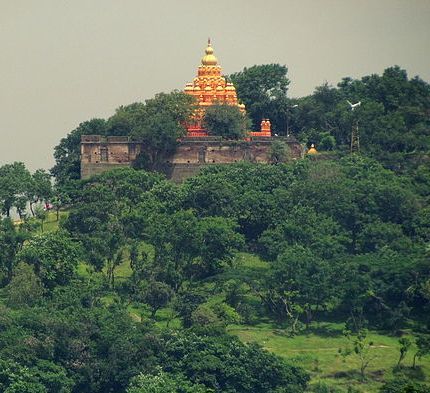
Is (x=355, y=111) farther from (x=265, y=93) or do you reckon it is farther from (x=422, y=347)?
(x=422, y=347)

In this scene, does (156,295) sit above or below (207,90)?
below

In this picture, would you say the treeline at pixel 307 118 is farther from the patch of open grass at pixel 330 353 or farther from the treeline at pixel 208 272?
the patch of open grass at pixel 330 353

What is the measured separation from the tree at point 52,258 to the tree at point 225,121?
57.8 feet

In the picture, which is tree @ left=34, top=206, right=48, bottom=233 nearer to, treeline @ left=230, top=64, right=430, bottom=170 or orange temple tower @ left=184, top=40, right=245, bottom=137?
orange temple tower @ left=184, top=40, right=245, bottom=137

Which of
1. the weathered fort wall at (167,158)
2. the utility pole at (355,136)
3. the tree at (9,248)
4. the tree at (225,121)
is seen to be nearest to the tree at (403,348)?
the tree at (9,248)

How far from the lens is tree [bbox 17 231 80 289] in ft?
294

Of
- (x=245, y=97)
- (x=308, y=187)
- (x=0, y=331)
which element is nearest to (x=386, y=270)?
(x=308, y=187)

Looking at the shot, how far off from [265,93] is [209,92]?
4057 mm

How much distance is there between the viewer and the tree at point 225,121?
350ft

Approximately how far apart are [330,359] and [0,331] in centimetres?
1231

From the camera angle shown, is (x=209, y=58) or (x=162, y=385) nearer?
(x=162, y=385)

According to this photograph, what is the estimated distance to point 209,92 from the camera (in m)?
109

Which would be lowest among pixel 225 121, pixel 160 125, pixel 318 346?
pixel 318 346

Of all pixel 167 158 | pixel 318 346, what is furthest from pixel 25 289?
pixel 167 158
